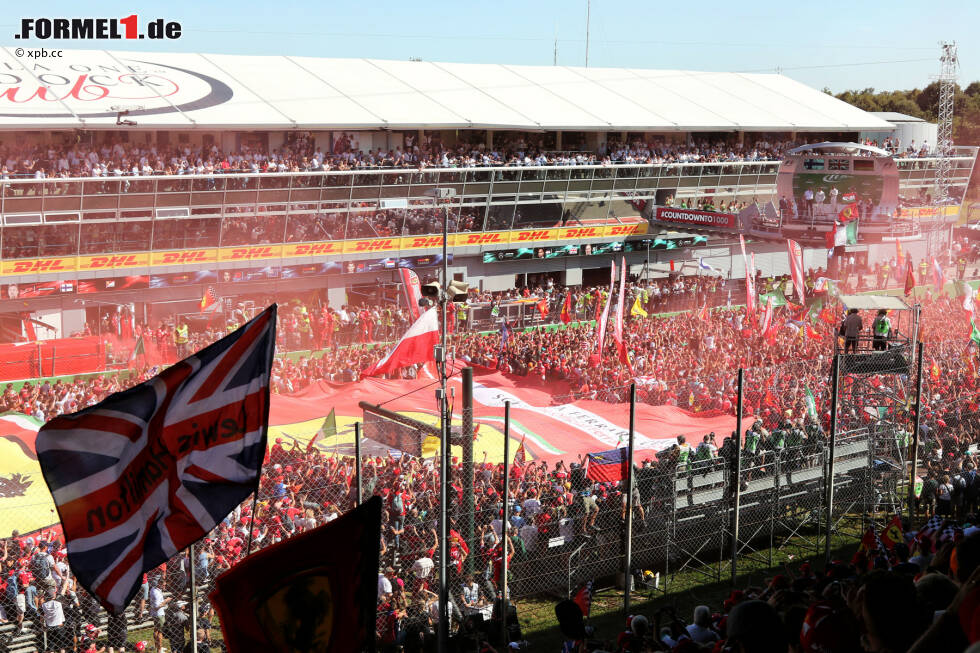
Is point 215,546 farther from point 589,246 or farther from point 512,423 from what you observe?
point 589,246

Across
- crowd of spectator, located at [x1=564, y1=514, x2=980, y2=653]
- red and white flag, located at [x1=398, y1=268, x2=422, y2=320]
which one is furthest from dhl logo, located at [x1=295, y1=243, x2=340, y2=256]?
crowd of spectator, located at [x1=564, y1=514, x2=980, y2=653]

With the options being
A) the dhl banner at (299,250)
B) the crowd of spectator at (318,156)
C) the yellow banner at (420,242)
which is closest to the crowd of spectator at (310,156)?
the crowd of spectator at (318,156)

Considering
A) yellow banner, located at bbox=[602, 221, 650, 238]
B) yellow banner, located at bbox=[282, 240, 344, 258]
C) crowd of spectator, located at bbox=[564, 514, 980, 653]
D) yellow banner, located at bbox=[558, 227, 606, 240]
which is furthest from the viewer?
yellow banner, located at bbox=[602, 221, 650, 238]

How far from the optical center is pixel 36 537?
10.1 m

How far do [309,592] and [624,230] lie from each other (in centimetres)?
3685

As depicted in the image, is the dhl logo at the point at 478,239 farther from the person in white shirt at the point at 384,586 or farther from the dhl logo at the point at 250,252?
the person in white shirt at the point at 384,586

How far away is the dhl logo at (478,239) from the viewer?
123 feet

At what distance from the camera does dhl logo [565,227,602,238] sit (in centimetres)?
4019

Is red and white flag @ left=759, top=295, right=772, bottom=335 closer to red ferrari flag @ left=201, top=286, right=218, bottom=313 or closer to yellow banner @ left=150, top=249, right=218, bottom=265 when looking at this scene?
red ferrari flag @ left=201, top=286, right=218, bottom=313

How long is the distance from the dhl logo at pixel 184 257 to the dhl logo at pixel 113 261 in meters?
0.88

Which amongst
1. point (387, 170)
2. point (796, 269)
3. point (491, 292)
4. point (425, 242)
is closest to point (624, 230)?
point (491, 292)

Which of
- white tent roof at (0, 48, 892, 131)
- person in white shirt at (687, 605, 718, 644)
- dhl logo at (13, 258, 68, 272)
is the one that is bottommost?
person in white shirt at (687, 605, 718, 644)

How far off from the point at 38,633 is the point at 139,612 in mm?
952

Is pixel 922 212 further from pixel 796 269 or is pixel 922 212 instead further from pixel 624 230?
pixel 796 269
